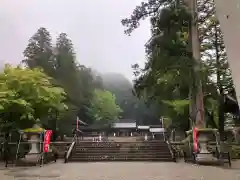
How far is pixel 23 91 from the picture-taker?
1734 cm

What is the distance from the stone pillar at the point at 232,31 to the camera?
1.81 meters

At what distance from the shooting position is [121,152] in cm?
1831

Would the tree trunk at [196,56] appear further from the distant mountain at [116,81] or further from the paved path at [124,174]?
the distant mountain at [116,81]

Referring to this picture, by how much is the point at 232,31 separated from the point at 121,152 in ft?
55.9

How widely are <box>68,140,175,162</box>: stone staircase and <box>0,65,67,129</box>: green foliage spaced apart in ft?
12.0

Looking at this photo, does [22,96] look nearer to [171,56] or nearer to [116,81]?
[171,56]

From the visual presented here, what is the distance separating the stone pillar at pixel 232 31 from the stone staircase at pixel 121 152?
14906 millimetres

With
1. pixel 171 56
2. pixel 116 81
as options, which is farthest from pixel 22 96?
pixel 116 81

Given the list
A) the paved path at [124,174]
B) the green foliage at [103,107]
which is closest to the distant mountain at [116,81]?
the green foliage at [103,107]

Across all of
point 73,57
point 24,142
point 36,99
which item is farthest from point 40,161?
point 73,57

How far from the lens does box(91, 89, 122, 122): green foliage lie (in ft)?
151

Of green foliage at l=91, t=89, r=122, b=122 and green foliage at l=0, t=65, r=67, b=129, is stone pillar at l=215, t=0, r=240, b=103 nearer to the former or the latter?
green foliage at l=0, t=65, r=67, b=129

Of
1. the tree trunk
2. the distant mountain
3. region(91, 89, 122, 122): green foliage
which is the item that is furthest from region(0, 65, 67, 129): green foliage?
the distant mountain

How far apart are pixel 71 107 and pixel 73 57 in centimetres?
860
